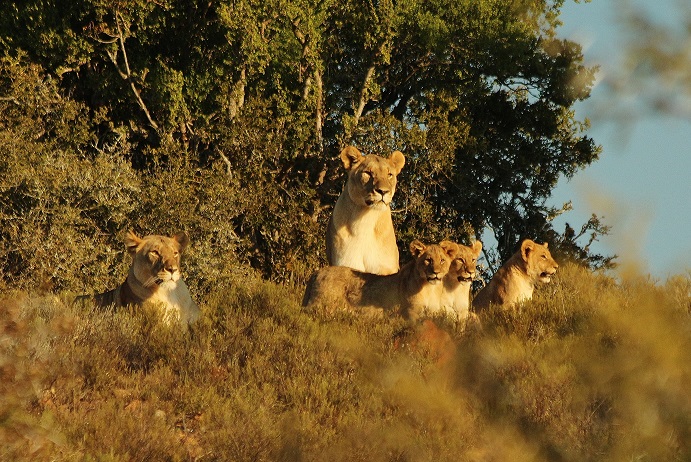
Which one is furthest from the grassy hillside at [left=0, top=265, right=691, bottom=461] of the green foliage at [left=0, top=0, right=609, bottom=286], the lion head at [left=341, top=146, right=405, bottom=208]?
the green foliage at [left=0, top=0, right=609, bottom=286]

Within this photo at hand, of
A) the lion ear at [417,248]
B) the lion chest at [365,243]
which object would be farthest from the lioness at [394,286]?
the lion chest at [365,243]

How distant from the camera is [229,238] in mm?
20516

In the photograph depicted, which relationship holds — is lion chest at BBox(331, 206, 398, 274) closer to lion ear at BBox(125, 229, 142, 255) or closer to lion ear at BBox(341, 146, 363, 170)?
lion ear at BBox(341, 146, 363, 170)

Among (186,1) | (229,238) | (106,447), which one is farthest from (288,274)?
(106,447)

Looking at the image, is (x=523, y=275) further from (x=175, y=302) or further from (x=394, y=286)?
(x=175, y=302)

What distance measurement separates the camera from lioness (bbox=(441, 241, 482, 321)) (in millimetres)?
11305

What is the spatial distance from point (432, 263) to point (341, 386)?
2527 millimetres

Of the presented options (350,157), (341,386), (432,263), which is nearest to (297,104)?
(350,157)

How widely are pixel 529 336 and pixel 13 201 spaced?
37.6 feet

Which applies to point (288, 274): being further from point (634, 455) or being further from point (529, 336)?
point (634, 455)

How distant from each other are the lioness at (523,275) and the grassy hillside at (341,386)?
3.34 ft

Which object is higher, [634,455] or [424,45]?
[424,45]

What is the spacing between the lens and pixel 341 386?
8.68 metres

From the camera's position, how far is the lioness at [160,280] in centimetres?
1055
